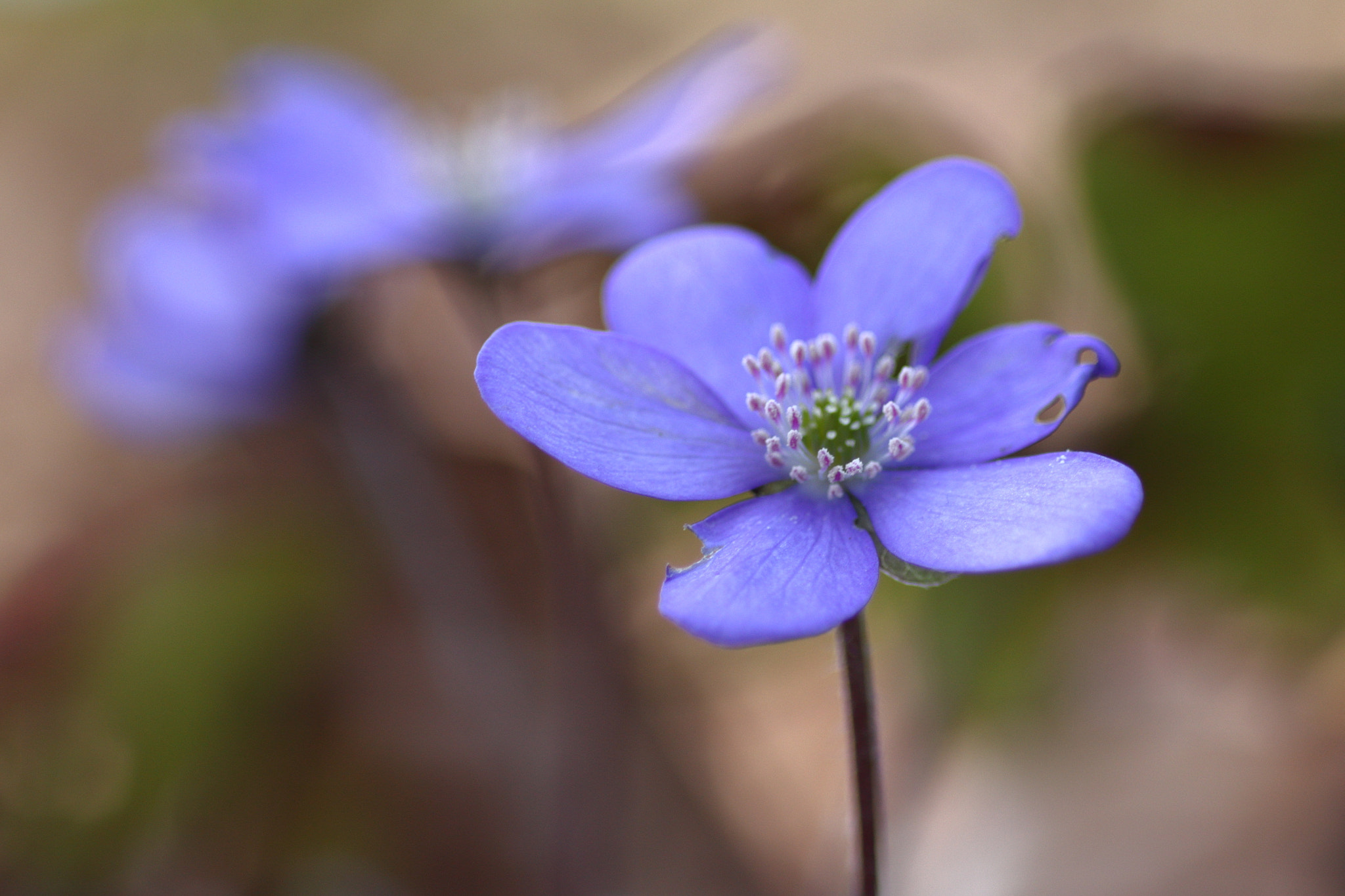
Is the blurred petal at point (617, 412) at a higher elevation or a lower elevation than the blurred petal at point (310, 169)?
lower

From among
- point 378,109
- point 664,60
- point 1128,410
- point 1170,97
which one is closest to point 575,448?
point 1128,410

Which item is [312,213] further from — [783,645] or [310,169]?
[783,645]

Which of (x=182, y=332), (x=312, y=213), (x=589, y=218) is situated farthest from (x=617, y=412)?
(x=182, y=332)

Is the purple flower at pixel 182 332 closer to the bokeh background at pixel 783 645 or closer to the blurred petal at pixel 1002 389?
the bokeh background at pixel 783 645

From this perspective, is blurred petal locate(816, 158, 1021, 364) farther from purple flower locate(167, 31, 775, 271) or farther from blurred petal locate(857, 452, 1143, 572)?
purple flower locate(167, 31, 775, 271)

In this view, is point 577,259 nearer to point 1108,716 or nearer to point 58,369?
point 58,369

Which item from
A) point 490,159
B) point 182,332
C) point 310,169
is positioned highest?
point 490,159

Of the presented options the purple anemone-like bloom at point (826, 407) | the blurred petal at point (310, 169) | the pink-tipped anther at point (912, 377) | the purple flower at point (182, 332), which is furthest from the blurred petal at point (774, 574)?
→ the purple flower at point (182, 332)
